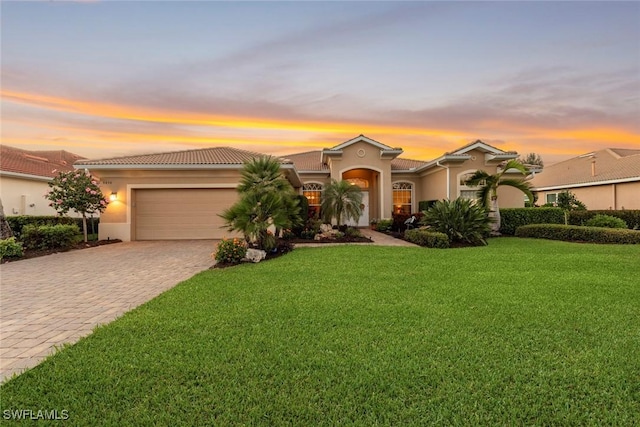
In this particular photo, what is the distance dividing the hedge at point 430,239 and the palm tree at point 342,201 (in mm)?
2783

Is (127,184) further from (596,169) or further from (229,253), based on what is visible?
(596,169)

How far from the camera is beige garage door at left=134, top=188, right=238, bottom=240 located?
14.4m

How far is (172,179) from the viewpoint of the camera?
14.3 metres

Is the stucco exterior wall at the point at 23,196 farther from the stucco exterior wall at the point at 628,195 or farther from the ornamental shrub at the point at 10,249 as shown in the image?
the stucco exterior wall at the point at 628,195

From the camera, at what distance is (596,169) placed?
2406 centimetres

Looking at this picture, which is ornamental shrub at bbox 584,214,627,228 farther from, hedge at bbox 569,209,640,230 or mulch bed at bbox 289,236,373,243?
mulch bed at bbox 289,236,373,243

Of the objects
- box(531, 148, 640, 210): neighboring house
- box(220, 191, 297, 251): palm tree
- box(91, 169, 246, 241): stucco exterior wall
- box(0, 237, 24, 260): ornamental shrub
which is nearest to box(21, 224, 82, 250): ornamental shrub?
box(0, 237, 24, 260): ornamental shrub

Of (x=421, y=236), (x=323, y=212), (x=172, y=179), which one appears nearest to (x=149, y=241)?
(x=172, y=179)

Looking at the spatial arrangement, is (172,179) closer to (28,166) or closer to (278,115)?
(278,115)

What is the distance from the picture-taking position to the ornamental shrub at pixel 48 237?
428 inches

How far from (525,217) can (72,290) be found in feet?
55.5

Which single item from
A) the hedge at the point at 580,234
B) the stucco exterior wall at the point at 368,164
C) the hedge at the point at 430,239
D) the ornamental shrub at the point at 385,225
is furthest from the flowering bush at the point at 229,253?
the hedge at the point at 580,234

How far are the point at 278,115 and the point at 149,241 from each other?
27.9 feet

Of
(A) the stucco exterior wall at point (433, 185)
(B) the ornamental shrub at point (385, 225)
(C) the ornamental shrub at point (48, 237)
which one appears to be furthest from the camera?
(A) the stucco exterior wall at point (433, 185)
